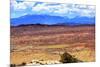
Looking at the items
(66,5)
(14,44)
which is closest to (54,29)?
(66,5)

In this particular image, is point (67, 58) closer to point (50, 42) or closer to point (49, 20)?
point (50, 42)

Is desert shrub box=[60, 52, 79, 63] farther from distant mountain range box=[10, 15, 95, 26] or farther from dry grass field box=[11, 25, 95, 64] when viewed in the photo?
distant mountain range box=[10, 15, 95, 26]

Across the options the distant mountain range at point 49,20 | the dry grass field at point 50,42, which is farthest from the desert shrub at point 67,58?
the distant mountain range at point 49,20

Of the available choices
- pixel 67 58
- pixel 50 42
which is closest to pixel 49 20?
pixel 50 42

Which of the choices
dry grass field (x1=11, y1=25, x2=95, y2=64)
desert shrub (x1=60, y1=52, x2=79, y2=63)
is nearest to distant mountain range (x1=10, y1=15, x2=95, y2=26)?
dry grass field (x1=11, y1=25, x2=95, y2=64)

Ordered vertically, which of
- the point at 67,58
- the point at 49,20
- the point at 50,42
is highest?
the point at 49,20

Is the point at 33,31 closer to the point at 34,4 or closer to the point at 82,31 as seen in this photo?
the point at 34,4

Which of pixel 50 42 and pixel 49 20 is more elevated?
pixel 49 20
